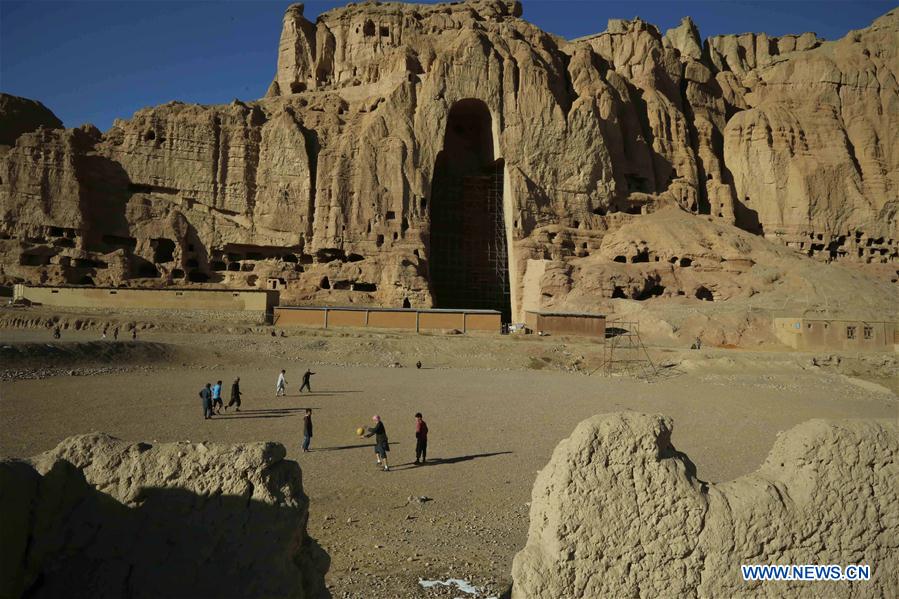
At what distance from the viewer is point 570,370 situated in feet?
78.9

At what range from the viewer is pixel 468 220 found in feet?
143

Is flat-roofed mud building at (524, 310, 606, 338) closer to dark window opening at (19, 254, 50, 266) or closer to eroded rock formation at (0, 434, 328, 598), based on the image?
eroded rock formation at (0, 434, 328, 598)

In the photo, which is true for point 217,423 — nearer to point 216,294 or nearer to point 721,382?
point 721,382

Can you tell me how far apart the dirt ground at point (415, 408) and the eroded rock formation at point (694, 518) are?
1.73m

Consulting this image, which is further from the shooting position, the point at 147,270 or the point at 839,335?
the point at 147,270

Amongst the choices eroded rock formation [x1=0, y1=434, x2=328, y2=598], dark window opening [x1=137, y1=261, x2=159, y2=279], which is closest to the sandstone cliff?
dark window opening [x1=137, y1=261, x2=159, y2=279]

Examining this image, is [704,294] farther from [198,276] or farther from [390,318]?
[198,276]

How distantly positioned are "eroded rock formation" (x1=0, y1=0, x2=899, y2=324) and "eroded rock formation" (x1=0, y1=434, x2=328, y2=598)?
102ft

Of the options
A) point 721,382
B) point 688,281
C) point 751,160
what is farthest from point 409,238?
point 751,160

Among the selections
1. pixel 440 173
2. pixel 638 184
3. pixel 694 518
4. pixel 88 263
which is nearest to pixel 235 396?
pixel 694 518

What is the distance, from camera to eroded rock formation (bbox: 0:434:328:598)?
3218 mm

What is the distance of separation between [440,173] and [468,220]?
403 centimetres

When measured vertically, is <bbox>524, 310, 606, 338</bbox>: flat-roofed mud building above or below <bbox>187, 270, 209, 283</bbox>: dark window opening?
below

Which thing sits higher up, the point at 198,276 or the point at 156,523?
the point at 198,276
